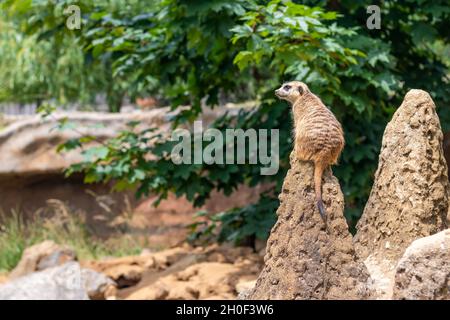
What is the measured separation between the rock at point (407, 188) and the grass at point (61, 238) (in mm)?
6506

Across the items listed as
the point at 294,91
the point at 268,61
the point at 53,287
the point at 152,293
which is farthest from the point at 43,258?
the point at 294,91

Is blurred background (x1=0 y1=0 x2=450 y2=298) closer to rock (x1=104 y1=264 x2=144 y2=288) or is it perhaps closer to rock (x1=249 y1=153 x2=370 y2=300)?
rock (x1=104 y1=264 x2=144 y2=288)

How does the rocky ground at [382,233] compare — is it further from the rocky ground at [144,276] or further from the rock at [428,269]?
the rocky ground at [144,276]

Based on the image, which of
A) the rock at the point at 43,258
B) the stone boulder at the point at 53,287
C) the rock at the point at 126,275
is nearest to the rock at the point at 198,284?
the stone boulder at the point at 53,287

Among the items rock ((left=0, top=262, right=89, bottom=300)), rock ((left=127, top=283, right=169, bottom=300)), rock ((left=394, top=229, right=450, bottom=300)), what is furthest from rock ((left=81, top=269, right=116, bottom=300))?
rock ((left=394, top=229, right=450, bottom=300))

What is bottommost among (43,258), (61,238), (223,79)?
(61,238)

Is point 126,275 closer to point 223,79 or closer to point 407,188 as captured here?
point 223,79

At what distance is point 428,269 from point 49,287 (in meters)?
5.09

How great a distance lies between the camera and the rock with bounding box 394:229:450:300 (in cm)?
296

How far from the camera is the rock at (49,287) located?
7.36 m

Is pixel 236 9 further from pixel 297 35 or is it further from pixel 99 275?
pixel 99 275

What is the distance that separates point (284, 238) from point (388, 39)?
4298 millimetres

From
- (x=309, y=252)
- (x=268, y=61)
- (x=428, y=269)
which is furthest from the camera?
(x=268, y=61)

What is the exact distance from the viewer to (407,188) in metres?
3.79
